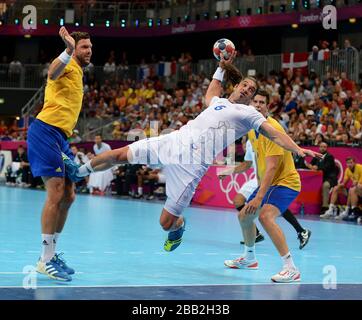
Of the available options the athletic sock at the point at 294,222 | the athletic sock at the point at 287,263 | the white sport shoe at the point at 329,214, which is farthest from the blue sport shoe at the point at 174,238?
the white sport shoe at the point at 329,214

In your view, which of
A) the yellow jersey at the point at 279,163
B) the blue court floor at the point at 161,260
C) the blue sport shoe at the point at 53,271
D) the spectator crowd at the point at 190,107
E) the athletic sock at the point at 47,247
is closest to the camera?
the blue court floor at the point at 161,260

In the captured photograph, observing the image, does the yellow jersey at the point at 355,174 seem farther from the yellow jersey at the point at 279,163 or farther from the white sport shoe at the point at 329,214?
the yellow jersey at the point at 279,163

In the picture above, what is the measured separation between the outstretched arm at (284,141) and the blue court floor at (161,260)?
4.60 ft

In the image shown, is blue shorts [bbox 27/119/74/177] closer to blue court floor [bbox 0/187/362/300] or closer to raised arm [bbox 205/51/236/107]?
blue court floor [bbox 0/187/362/300]

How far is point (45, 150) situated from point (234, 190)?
12650 mm

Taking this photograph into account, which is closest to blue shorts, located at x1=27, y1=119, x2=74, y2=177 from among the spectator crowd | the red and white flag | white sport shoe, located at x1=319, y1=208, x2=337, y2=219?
white sport shoe, located at x1=319, y1=208, x2=337, y2=219

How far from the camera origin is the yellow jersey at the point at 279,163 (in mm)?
9234

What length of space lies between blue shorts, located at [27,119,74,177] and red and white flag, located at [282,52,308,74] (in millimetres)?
19637

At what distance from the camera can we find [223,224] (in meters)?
15.8

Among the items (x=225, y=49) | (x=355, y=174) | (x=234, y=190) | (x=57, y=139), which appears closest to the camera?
(x=57, y=139)

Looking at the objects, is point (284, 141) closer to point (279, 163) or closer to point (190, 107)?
point (279, 163)

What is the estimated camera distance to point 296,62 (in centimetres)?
2778

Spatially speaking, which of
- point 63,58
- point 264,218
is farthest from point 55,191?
point 264,218
